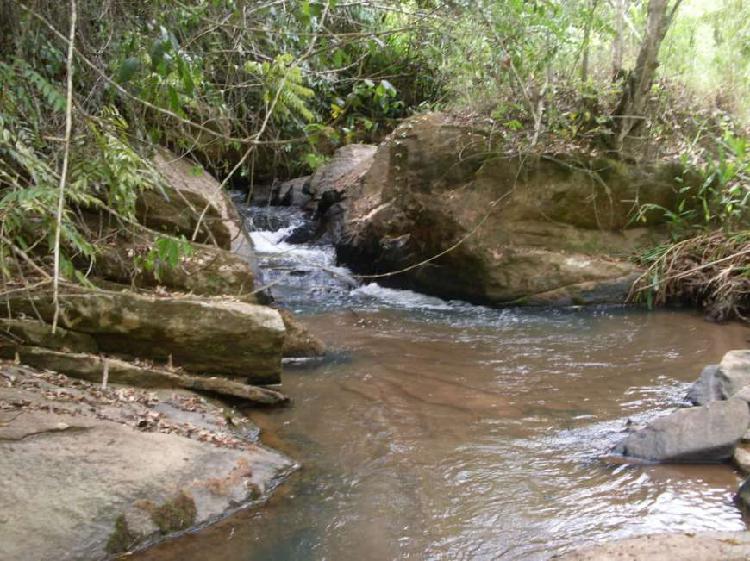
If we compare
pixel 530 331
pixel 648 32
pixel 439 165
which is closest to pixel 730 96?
pixel 648 32

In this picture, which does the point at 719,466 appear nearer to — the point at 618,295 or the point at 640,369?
the point at 640,369

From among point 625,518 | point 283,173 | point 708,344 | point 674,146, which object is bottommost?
point 625,518

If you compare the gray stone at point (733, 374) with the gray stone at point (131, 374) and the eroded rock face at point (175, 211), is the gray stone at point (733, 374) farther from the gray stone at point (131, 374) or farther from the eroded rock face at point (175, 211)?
the eroded rock face at point (175, 211)

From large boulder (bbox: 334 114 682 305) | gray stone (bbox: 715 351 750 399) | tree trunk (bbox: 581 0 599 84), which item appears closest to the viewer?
gray stone (bbox: 715 351 750 399)

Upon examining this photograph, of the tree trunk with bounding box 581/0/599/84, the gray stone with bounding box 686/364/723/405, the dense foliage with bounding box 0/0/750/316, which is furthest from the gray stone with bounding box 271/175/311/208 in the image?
the gray stone with bounding box 686/364/723/405

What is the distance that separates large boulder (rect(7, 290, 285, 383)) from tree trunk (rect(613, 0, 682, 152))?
5.77m

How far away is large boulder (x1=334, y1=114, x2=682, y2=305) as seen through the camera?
8516mm

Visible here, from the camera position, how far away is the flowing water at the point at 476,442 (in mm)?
3385

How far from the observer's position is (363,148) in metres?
12.9

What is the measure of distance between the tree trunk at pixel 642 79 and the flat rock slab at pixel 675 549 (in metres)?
6.73

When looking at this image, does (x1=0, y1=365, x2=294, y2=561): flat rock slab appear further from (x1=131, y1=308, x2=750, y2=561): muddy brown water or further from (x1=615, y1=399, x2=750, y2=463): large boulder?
(x1=615, y1=399, x2=750, y2=463): large boulder

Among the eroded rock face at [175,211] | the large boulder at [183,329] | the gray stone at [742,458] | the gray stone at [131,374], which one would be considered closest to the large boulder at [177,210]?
the eroded rock face at [175,211]

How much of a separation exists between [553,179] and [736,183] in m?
2.08

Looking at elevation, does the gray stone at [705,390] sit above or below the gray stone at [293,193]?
below
